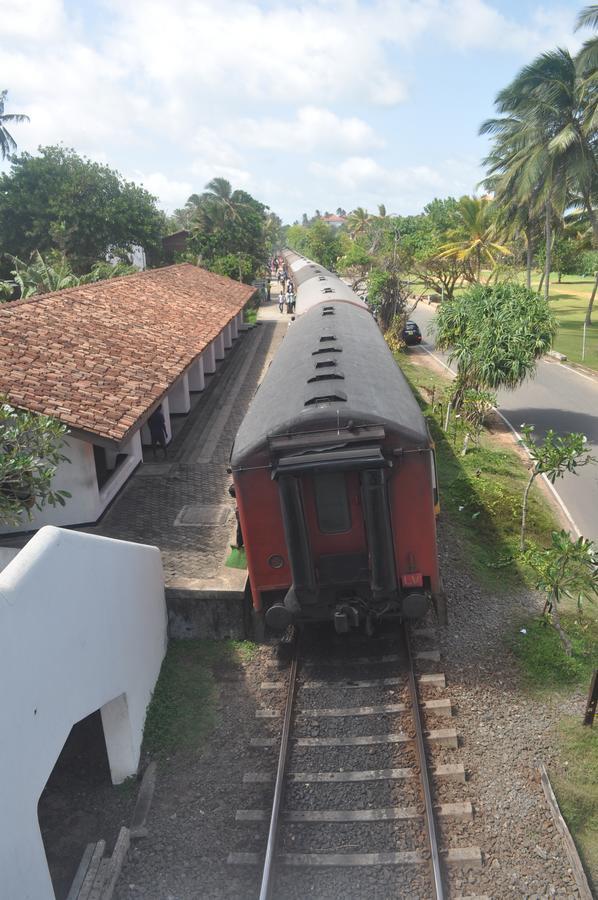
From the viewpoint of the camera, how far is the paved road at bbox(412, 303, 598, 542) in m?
13.8

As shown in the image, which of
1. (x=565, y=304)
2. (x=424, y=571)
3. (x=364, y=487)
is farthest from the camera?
(x=565, y=304)

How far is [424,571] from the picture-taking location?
7.59m

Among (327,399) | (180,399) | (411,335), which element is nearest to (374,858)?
(327,399)

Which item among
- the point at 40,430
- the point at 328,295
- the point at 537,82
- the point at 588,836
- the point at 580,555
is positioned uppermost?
the point at 537,82

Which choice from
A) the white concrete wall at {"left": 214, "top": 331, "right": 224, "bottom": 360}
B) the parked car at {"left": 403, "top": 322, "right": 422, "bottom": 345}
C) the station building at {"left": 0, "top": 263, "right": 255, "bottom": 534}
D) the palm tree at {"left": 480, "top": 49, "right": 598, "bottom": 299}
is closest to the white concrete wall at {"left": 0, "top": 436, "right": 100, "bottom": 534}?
the station building at {"left": 0, "top": 263, "right": 255, "bottom": 534}

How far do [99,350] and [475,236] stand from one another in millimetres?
29388

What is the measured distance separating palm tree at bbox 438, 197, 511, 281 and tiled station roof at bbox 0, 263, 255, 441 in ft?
65.7

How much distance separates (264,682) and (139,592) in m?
2.05

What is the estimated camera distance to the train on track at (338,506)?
A: 691 centimetres

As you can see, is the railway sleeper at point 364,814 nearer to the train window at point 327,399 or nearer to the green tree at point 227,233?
the train window at point 327,399

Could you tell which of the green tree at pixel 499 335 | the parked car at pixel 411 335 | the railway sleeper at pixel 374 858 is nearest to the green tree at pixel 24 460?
the railway sleeper at pixel 374 858

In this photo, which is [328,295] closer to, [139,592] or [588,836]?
[139,592]

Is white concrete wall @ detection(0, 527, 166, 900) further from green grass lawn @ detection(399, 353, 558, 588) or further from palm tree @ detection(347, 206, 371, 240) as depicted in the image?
palm tree @ detection(347, 206, 371, 240)

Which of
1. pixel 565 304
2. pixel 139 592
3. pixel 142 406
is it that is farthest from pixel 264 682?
pixel 565 304
